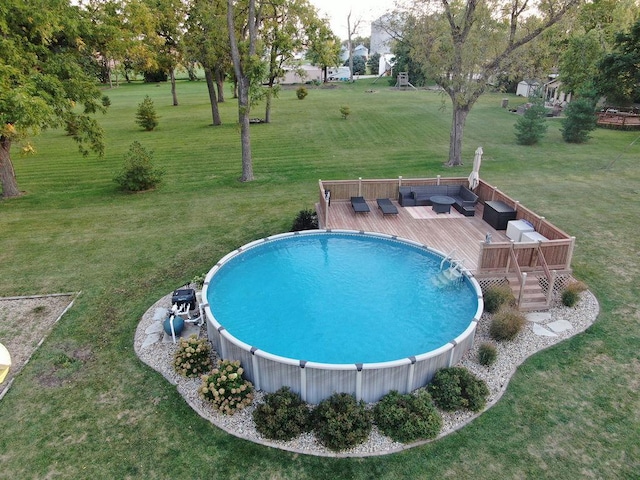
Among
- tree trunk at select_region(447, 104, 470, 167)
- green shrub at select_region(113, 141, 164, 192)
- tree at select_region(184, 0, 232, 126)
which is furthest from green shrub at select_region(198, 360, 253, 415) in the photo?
tree at select_region(184, 0, 232, 126)

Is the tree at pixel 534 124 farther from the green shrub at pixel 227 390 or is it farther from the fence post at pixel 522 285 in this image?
the green shrub at pixel 227 390

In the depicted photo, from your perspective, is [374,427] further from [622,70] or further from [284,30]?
[622,70]

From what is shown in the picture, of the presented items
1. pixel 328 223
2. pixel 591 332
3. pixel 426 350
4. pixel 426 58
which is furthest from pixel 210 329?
pixel 426 58

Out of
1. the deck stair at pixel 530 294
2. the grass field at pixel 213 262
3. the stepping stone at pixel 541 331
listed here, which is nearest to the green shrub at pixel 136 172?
the grass field at pixel 213 262

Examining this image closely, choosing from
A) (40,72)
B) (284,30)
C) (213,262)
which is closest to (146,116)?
(284,30)

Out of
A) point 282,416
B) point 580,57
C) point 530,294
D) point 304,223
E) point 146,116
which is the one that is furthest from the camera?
point 580,57

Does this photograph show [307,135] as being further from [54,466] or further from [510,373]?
[54,466]
